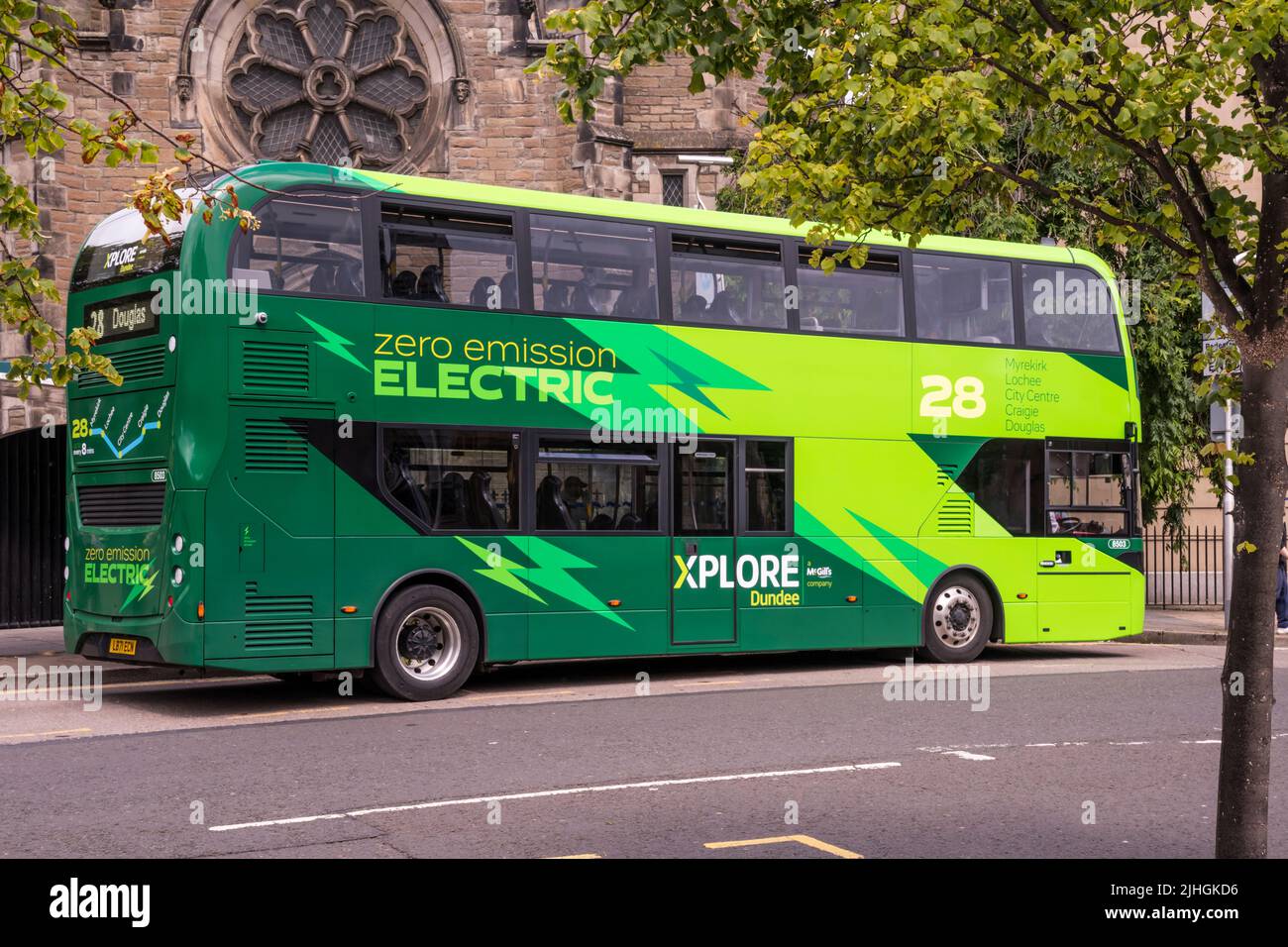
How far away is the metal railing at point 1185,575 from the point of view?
26.0 metres

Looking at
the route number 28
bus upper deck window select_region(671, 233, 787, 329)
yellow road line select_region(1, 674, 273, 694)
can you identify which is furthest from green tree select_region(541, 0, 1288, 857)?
yellow road line select_region(1, 674, 273, 694)

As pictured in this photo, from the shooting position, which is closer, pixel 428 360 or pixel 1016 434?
pixel 428 360

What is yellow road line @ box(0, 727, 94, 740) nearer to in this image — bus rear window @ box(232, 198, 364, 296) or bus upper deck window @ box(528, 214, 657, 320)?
bus rear window @ box(232, 198, 364, 296)

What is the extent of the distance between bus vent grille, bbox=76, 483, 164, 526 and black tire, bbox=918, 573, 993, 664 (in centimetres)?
804

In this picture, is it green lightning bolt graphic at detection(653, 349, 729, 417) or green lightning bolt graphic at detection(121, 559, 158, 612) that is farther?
green lightning bolt graphic at detection(653, 349, 729, 417)

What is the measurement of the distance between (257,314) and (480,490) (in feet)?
8.20

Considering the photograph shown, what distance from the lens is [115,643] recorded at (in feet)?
41.3

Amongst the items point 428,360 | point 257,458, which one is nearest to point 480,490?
point 428,360

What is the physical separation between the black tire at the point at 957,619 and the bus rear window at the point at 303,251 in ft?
23.6

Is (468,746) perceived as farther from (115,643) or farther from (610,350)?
(610,350)

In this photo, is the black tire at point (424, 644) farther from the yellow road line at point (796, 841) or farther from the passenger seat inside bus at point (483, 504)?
the yellow road line at point (796, 841)

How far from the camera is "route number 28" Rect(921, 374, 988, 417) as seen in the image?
1602 cm

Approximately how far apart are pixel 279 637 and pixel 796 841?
20.8ft
